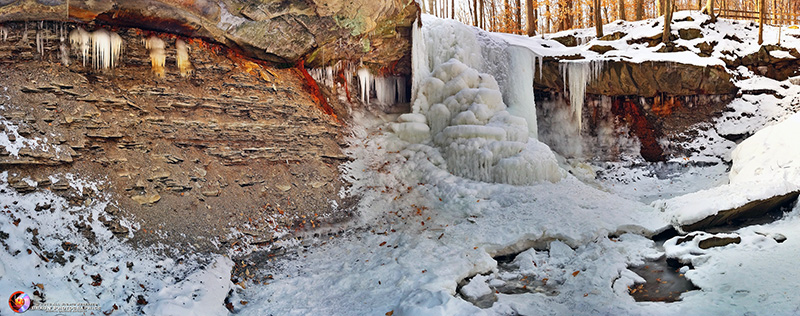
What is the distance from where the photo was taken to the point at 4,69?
22.2 feet

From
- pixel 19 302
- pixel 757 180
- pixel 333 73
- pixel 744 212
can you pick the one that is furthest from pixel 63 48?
pixel 757 180

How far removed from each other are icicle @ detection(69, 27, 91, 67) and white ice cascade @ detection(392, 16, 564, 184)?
6363 millimetres

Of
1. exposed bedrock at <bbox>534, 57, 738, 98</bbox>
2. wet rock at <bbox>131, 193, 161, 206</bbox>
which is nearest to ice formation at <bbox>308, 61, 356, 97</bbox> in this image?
wet rock at <bbox>131, 193, 161, 206</bbox>

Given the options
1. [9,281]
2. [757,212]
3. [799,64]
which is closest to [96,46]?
[9,281]

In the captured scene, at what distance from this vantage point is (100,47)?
7.40 metres

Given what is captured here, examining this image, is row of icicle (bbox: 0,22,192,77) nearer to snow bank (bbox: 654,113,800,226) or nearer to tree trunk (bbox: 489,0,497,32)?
snow bank (bbox: 654,113,800,226)

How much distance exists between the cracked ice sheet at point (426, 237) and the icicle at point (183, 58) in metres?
3.94

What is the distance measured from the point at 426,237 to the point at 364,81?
5.52 m

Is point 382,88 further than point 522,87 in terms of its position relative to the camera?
No

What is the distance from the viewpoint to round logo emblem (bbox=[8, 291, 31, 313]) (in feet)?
13.9

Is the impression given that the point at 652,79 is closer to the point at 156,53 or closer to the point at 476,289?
the point at 476,289

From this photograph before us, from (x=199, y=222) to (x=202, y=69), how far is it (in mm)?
3069

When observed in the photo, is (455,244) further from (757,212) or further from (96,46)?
(96,46)

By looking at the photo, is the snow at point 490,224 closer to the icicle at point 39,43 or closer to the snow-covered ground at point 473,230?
the snow-covered ground at point 473,230
